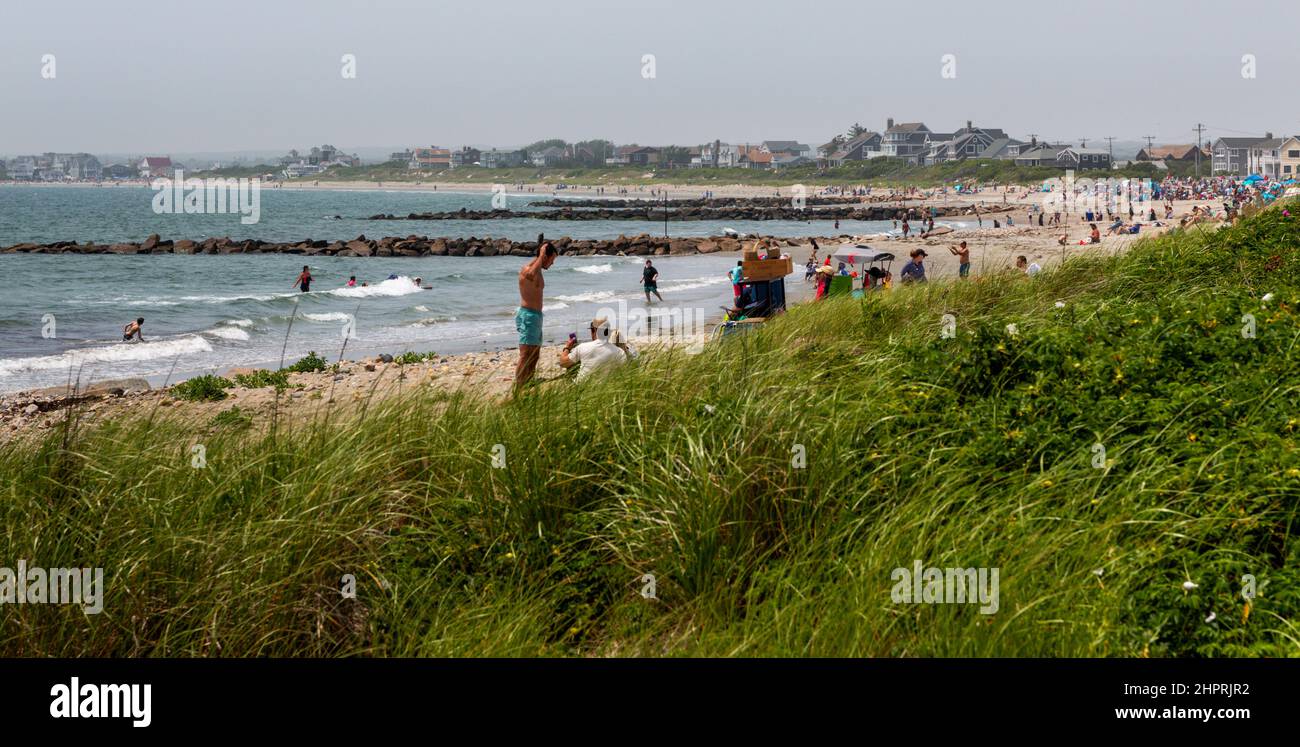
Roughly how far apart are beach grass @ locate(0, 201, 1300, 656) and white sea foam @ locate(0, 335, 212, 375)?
51.1 ft

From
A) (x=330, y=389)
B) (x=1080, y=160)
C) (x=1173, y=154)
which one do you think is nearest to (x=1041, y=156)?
(x=1080, y=160)

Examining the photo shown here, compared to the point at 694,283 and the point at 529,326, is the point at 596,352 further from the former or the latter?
the point at 694,283

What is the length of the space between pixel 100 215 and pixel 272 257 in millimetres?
55066

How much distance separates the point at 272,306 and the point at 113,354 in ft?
28.8

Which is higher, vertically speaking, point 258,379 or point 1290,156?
point 1290,156

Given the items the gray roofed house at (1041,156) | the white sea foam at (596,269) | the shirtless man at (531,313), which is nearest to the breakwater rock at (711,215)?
the white sea foam at (596,269)

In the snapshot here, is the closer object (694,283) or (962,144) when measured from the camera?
(694,283)

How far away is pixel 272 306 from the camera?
97.5ft

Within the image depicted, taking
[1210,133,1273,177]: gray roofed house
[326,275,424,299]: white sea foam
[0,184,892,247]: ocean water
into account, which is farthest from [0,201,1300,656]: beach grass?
[1210,133,1273,177]: gray roofed house

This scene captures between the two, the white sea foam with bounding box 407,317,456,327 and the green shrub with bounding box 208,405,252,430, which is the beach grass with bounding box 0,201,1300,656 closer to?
the green shrub with bounding box 208,405,252,430

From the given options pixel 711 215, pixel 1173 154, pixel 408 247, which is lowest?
pixel 408 247

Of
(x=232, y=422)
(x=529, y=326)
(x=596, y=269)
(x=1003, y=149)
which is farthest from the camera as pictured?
(x=1003, y=149)

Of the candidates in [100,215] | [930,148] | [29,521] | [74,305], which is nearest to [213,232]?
[100,215]
